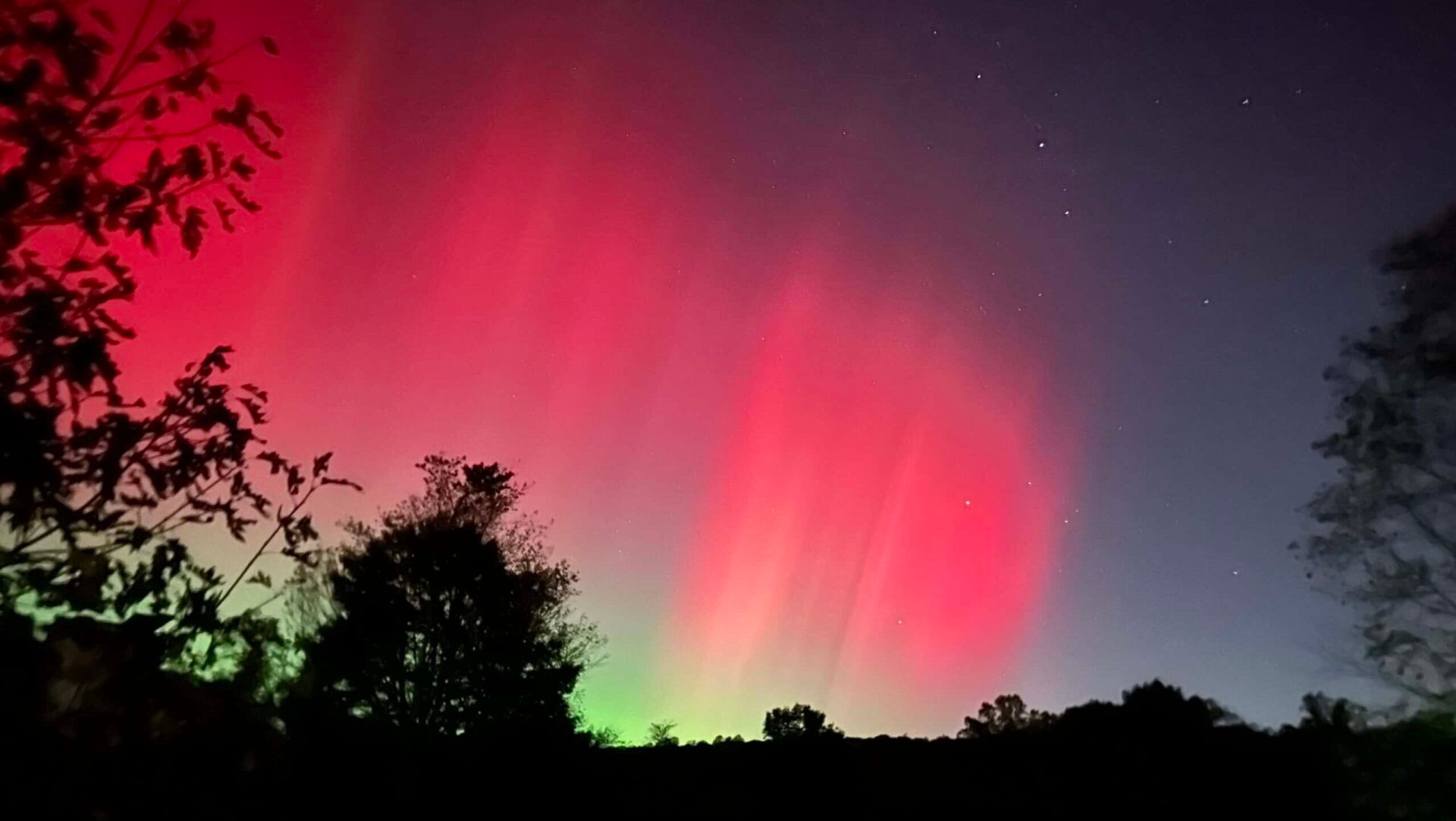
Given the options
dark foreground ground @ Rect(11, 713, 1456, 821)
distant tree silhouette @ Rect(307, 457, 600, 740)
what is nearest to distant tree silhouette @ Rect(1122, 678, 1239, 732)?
dark foreground ground @ Rect(11, 713, 1456, 821)

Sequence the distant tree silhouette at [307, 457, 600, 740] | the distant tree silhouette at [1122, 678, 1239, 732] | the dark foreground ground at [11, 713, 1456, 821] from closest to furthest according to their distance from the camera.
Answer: the dark foreground ground at [11, 713, 1456, 821], the distant tree silhouette at [1122, 678, 1239, 732], the distant tree silhouette at [307, 457, 600, 740]

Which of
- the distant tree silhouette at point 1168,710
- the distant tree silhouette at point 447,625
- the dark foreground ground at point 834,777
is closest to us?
the dark foreground ground at point 834,777

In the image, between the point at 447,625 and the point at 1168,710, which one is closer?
the point at 1168,710

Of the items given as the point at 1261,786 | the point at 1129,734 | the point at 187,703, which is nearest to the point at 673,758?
the point at 1129,734

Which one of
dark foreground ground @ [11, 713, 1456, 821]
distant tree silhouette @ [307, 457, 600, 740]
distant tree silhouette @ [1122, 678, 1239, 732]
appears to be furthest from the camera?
distant tree silhouette @ [307, 457, 600, 740]

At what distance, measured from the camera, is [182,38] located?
5.20 m

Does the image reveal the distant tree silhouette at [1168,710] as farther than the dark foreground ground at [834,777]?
Yes

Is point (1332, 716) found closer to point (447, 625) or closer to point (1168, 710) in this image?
point (1168, 710)

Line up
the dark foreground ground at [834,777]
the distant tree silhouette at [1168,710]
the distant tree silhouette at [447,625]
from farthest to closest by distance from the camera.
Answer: the distant tree silhouette at [447,625], the distant tree silhouette at [1168,710], the dark foreground ground at [834,777]

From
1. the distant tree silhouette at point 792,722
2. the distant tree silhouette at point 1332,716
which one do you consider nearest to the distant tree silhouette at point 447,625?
the distant tree silhouette at point 792,722

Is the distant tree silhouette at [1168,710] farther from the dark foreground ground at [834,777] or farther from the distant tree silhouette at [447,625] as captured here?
the distant tree silhouette at [447,625]

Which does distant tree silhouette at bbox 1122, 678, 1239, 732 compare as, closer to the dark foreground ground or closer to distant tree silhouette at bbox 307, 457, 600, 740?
the dark foreground ground

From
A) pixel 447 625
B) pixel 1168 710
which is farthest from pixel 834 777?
pixel 447 625

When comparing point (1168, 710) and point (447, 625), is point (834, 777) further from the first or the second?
point (447, 625)
